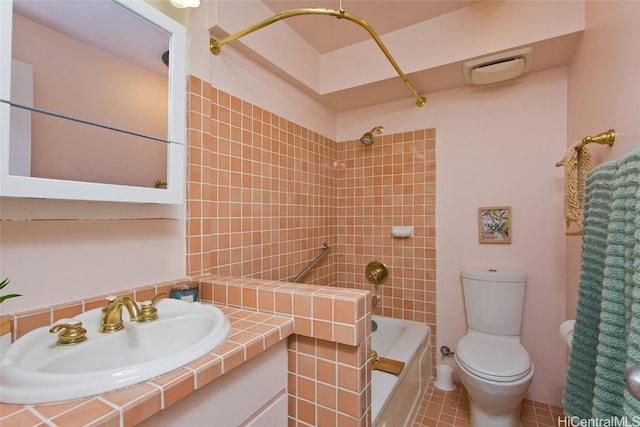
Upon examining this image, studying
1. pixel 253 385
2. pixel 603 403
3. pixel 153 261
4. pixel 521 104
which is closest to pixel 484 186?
pixel 521 104

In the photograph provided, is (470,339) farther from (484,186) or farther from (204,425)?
(204,425)

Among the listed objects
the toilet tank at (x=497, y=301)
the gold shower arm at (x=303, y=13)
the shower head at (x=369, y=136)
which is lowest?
the toilet tank at (x=497, y=301)

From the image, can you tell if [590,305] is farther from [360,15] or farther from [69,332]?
[360,15]

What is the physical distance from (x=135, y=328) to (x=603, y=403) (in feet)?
4.08

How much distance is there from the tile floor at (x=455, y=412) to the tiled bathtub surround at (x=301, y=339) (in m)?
1.04

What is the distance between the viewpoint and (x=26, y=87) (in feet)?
2.60

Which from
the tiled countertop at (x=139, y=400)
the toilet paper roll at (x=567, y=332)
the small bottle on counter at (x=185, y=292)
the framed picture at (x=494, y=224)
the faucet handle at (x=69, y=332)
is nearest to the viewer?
the tiled countertop at (x=139, y=400)

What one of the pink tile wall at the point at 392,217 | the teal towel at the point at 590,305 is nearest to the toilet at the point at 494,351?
the pink tile wall at the point at 392,217

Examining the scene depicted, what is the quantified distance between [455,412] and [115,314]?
1940mm

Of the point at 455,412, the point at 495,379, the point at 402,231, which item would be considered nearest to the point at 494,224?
the point at 402,231

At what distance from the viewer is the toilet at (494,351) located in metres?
1.41

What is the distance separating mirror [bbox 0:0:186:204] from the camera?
0.77m

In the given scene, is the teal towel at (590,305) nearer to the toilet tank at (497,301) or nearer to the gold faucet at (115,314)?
the toilet tank at (497,301)

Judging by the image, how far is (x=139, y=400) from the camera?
56 cm
